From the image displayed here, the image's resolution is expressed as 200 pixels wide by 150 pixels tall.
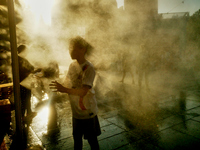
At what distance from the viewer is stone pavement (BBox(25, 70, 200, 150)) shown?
260 cm

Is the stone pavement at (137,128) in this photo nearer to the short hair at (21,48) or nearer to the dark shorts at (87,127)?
the dark shorts at (87,127)

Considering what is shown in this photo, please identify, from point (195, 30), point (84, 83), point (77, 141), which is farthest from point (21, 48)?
point (195, 30)

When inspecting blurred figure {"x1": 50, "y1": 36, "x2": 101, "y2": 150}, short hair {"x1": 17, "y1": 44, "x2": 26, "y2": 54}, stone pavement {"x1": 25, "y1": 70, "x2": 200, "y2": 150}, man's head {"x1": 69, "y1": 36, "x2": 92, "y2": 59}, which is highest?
short hair {"x1": 17, "y1": 44, "x2": 26, "y2": 54}

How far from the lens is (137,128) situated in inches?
125

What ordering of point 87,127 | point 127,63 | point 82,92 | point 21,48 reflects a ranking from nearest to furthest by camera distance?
point 82,92 < point 87,127 < point 21,48 < point 127,63

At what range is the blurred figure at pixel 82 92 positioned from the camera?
67.9 inches

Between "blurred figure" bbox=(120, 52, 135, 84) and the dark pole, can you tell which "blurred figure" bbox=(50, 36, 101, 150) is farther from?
"blurred figure" bbox=(120, 52, 135, 84)

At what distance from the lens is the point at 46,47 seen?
342 cm

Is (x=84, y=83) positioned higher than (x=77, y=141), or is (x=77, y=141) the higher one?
(x=84, y=83)

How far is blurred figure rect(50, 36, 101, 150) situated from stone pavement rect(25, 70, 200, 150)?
873 mm

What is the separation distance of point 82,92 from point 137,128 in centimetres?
198

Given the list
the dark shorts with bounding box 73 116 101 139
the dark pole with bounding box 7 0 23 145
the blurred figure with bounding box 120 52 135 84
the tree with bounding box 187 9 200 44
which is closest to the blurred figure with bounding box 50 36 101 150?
the dark shorts with bounding box 73 116 101 139

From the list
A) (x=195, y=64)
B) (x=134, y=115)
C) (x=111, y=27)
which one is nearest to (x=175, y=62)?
(x=195, y=64)

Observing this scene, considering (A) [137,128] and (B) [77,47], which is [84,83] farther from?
(A) [137,128]
